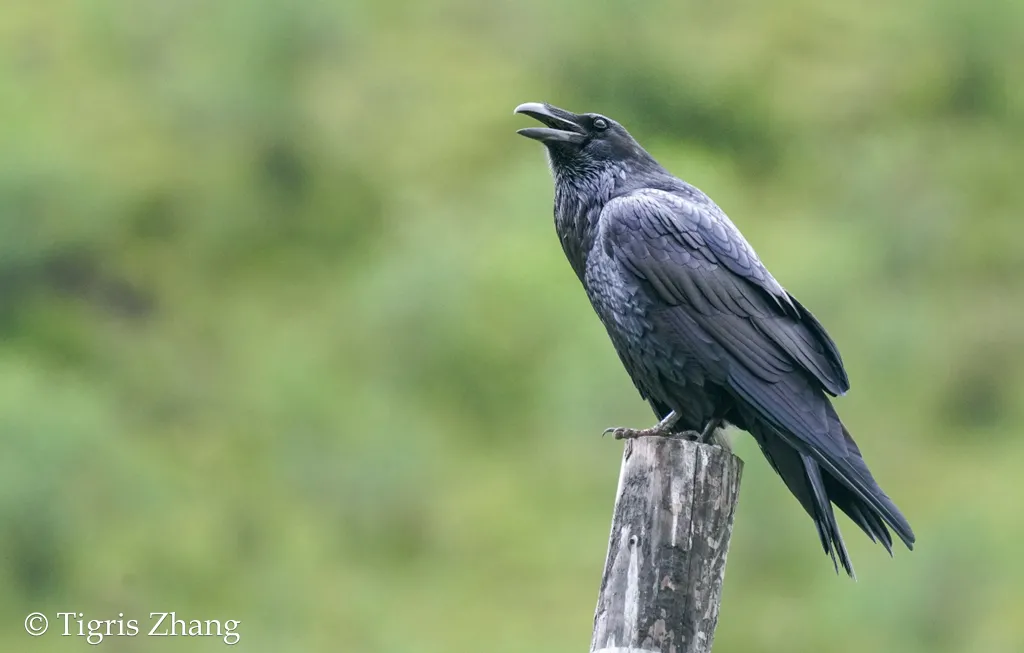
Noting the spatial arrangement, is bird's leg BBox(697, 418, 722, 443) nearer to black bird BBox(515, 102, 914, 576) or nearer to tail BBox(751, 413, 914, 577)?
black bird BBox(515, 102, 914, 576)

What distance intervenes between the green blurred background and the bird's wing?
17.4ft

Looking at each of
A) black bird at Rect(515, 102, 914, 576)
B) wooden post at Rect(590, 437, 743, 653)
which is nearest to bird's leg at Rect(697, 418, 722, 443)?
black bird at Rect(515, 102, 914, 576)

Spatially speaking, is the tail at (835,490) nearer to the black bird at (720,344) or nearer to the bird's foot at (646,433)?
the black bird at (720,344)

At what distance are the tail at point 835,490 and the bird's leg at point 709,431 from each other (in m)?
0.16

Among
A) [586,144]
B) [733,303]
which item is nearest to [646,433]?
[733,303]

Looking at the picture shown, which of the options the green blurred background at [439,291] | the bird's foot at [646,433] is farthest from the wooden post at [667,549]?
the green blurred background at [439,291]

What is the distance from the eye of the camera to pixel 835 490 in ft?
16.6

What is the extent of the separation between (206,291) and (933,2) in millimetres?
10071

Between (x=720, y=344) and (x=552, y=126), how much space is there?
1.59m

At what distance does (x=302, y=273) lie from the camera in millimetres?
14453

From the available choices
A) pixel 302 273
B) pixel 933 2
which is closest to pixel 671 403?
pixel 302 273

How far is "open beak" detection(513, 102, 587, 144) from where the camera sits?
593 centimetres

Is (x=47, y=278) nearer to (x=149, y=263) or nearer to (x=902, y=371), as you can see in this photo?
(x=149, y=263)

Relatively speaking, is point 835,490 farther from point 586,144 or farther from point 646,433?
point 586,144
